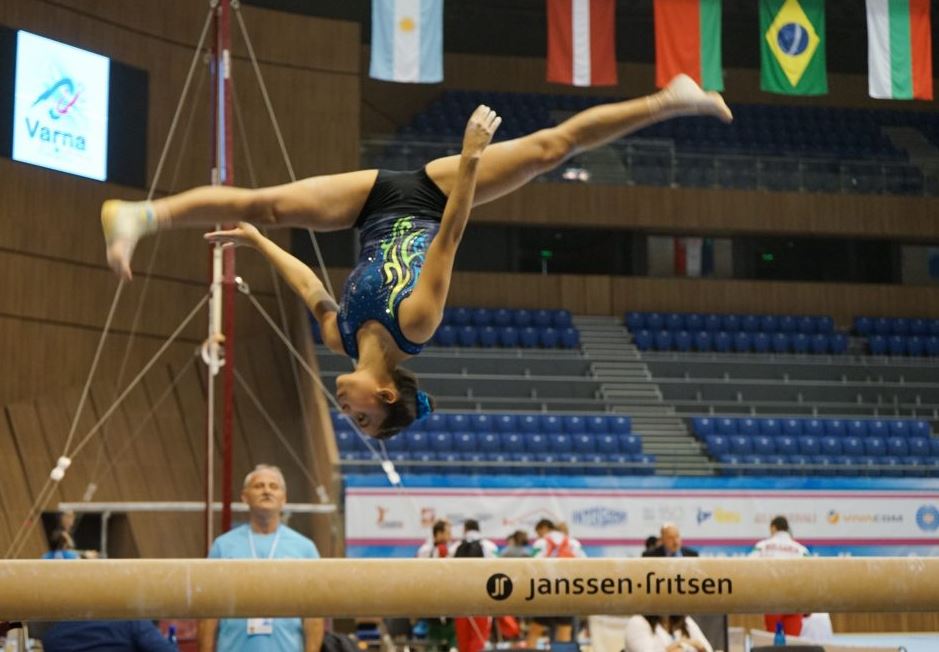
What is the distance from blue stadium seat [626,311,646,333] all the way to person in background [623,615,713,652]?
11622 mm

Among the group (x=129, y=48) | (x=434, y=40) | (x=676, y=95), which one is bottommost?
Answer: (x=676, y=95)

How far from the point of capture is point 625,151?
1883cm

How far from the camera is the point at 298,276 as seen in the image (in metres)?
5.26

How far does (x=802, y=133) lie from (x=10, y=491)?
45.1 ft

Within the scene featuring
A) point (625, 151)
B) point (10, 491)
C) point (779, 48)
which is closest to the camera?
point (10, 491)

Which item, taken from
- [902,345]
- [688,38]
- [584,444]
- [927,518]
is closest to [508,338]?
[584,444]

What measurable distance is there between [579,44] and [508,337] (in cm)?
497

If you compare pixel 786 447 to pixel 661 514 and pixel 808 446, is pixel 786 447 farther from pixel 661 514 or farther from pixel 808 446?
pixel 661 514

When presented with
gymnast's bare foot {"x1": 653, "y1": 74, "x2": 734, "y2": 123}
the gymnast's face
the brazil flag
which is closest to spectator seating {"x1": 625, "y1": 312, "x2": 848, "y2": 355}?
the brazil flag

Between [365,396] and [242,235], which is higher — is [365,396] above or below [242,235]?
below

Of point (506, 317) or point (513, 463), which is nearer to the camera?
point (513, 463)

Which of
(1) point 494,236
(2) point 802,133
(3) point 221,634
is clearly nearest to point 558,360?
(1) point 494,236

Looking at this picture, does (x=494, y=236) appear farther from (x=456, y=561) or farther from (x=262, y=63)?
(x=456, y=561)

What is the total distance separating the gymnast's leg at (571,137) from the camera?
4.93 metres
